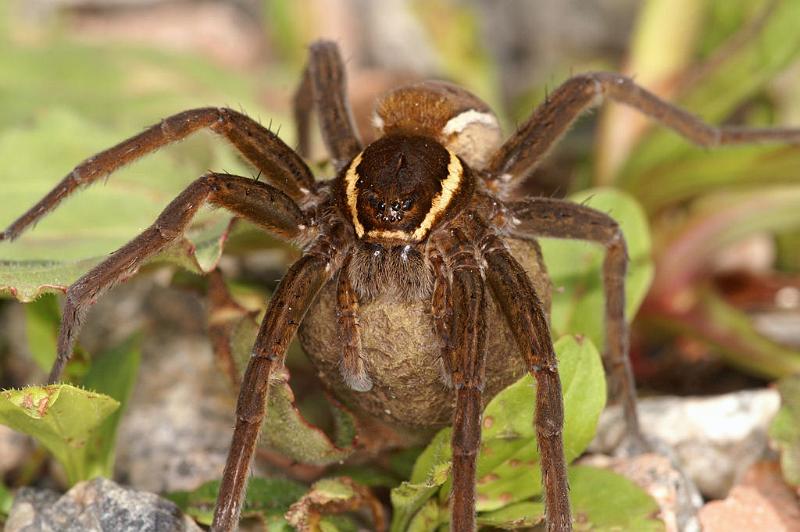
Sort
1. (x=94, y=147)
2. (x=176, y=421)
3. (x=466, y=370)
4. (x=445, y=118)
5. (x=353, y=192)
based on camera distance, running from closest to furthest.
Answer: (x=466, y=370)
(x=353, y=192)
(x=445, y=118)
(x=176, y=421)
(x=94, y=147)

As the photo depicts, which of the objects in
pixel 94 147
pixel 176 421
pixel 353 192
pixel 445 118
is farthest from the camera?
pixel 94 147

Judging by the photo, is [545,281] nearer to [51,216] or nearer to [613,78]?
[613,78]

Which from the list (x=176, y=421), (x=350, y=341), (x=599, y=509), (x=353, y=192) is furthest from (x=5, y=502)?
(x=599, y=509)

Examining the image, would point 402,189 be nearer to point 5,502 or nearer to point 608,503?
point 608,503

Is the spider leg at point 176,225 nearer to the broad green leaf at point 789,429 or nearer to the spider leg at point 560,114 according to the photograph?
the spider leg at point 560,114

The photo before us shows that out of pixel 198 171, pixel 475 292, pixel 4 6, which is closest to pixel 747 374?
pixel 475 292

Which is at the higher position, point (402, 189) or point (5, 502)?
point (402, 189)
